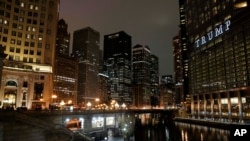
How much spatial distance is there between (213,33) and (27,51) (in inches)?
4947

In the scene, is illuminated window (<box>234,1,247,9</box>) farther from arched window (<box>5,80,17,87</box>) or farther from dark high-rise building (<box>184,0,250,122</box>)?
arched window (<box>5,80,17,87</box>)

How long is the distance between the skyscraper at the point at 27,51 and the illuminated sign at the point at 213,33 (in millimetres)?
107133

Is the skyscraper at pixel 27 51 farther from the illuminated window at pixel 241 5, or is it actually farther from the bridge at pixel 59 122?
the illuminated window at pixel 241 5

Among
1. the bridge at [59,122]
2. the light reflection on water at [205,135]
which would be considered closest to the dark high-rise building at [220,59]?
the light reflection on water at [205,135]

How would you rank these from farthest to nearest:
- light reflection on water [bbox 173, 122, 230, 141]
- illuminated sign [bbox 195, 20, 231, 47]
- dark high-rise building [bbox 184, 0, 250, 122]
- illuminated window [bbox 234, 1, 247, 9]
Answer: illuminated sign [bbox 195, 20, 231, 47] → illuminated window [bbox 234, 1, 247, 9] → dark high-rise building [bbox 184, 0, 250, 122] → light reflection on water [bbox 173, 122, 230, 141]

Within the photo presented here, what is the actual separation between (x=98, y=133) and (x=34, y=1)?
2314 inches

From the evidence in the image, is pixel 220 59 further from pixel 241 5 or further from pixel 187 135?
pixel 187 135

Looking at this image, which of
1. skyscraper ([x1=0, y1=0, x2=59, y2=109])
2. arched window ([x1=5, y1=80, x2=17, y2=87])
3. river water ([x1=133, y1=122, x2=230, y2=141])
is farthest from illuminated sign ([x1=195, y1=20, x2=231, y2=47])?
arched window ([x1=5, y1=80, x2=17, y2=87])

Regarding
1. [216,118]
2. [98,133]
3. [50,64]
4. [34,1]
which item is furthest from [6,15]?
[216,118]

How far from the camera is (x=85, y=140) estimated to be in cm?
5481

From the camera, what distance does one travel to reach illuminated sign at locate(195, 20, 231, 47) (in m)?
143

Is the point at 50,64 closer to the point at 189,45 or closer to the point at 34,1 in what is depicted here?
the point at 34,1

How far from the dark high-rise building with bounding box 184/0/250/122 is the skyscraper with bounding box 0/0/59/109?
96.7 meters

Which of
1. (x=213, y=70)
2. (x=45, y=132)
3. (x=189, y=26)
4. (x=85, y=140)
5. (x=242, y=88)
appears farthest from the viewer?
(x=189, y=26)
